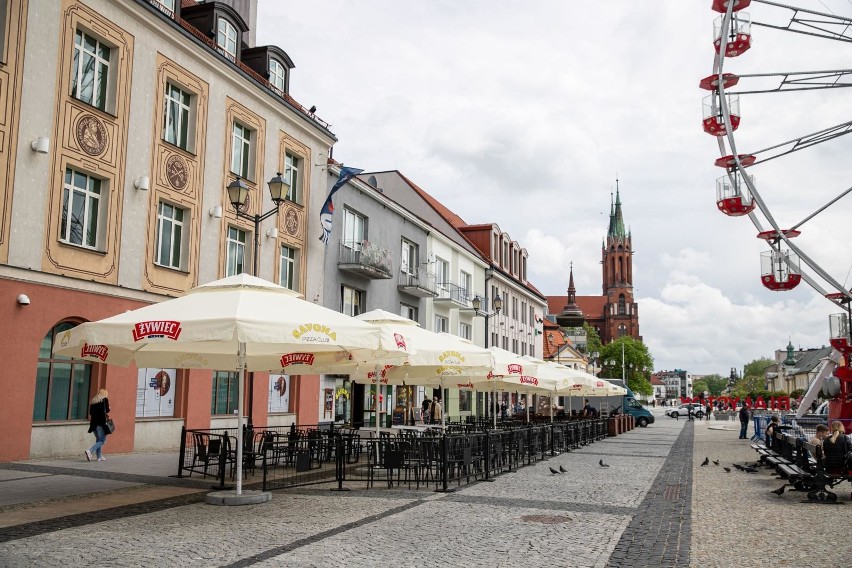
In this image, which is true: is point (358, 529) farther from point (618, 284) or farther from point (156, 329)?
point (618, 284)

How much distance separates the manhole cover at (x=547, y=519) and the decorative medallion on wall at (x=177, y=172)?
586 inches

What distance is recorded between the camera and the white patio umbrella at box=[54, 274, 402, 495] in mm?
9031

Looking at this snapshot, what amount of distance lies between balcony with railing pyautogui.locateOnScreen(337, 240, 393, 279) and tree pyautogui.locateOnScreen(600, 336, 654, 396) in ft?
330

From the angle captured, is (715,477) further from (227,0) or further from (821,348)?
(821,348)

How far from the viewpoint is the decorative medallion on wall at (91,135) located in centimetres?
1759

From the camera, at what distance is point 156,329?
9148 millimetres

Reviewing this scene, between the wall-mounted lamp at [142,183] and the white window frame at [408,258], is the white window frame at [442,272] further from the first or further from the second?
the wall-mounted lamp at [142,183]

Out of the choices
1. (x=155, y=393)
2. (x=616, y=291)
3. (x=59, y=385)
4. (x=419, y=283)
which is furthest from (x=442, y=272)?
(x=616, y=291)

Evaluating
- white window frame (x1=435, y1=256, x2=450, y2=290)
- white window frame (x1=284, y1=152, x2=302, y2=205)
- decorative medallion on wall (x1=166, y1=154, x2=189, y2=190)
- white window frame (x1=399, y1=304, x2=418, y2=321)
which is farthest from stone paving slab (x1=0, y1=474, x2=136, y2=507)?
white window frame (x1=435, y1=256, x2=450, y2=290)

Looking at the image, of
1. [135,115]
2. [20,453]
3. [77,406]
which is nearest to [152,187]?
[135,115]

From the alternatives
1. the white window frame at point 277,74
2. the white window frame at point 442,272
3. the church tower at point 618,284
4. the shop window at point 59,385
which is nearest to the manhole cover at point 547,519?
the shop window at point 59,385

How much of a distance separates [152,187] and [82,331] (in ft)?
37.1

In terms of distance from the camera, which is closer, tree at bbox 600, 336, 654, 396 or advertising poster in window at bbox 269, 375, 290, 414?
advertising poster in window at bbox 269, 375, 290, 414

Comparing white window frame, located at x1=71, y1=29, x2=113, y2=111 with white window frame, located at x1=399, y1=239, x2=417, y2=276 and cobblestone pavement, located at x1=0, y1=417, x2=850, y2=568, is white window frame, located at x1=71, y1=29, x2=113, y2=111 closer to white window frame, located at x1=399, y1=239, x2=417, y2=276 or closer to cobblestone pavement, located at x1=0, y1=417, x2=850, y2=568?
cobblestone pavement, located at x1=0, y1=417, x2=850, y2=568
